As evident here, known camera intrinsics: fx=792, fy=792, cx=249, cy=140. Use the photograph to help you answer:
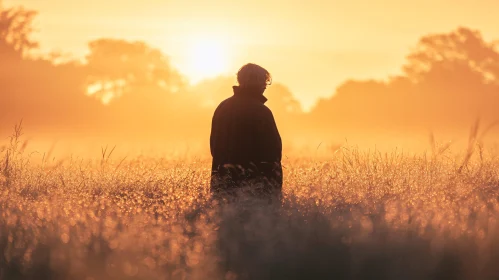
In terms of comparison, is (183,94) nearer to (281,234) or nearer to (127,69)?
(127,69)

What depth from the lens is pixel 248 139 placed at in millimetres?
8734

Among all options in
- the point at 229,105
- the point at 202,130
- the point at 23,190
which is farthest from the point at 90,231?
the point at 202,130

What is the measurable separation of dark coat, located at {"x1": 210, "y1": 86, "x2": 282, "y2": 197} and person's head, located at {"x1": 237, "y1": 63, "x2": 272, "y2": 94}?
0.29 feet

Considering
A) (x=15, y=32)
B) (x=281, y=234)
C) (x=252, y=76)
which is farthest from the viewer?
(x=15, y=32)

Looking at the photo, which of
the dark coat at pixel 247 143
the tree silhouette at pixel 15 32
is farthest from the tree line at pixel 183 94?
the dark coat at pixel 247 143

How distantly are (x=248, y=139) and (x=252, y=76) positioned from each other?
0.71 m

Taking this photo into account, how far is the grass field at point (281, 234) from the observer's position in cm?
612

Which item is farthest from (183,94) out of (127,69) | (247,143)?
(247,143)

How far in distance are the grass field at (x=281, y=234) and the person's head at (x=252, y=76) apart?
127 centimetres

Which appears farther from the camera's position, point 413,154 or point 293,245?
point 413,154

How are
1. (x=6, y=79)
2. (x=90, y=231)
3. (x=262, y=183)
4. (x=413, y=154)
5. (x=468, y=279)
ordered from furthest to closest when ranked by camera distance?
(x=6, y=79) → (x=413, y=154) → (x=262, y=183) → (x=90, y=231) → (x=468, y=279)

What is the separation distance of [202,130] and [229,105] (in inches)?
1049

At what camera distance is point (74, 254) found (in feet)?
20.7

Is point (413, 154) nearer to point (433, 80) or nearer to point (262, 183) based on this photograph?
point (262, 183)
